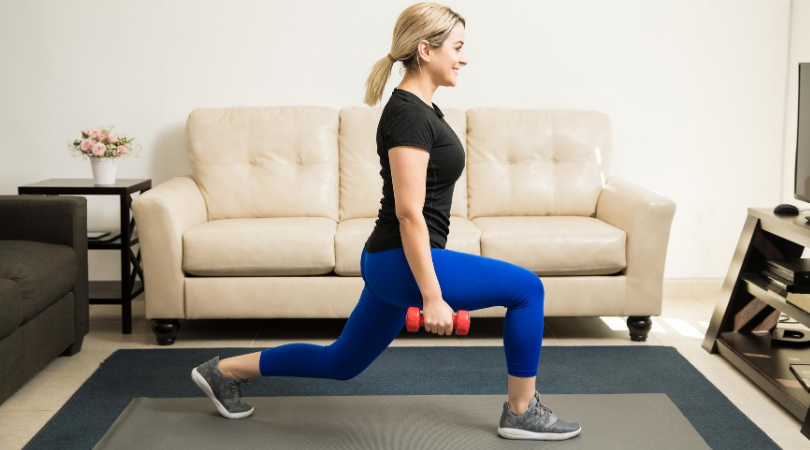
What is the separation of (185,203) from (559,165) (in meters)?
1.72

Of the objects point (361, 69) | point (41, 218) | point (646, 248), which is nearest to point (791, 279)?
point (646, 248)

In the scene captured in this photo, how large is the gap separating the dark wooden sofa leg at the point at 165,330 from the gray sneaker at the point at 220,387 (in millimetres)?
982

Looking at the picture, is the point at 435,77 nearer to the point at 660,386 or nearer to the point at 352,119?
the point at 660,386

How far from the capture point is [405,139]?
1806 millimetres

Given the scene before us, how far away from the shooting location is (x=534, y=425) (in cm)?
221

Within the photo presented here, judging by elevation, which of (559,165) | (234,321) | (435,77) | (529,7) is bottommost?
(234,321)

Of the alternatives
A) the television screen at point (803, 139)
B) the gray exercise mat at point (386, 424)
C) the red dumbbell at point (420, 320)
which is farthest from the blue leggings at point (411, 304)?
the television screen at point (803, 139)

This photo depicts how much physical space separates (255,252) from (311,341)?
457 millimetres

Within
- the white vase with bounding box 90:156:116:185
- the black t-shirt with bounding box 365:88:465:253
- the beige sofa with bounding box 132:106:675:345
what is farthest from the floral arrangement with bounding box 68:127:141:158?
the black t-shirt with bounding box 365:88:465:253

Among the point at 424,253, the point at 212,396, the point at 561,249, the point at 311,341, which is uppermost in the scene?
the point at 424,253

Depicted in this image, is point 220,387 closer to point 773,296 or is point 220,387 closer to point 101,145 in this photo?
point 101,145

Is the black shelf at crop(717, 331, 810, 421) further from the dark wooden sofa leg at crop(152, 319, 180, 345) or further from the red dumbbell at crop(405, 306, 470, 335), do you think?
the dark wooden sofa leg at crop(152, 319, 180, 345)

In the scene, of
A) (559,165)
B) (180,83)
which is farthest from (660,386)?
(180,83)

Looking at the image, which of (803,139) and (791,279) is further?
(803,139)
